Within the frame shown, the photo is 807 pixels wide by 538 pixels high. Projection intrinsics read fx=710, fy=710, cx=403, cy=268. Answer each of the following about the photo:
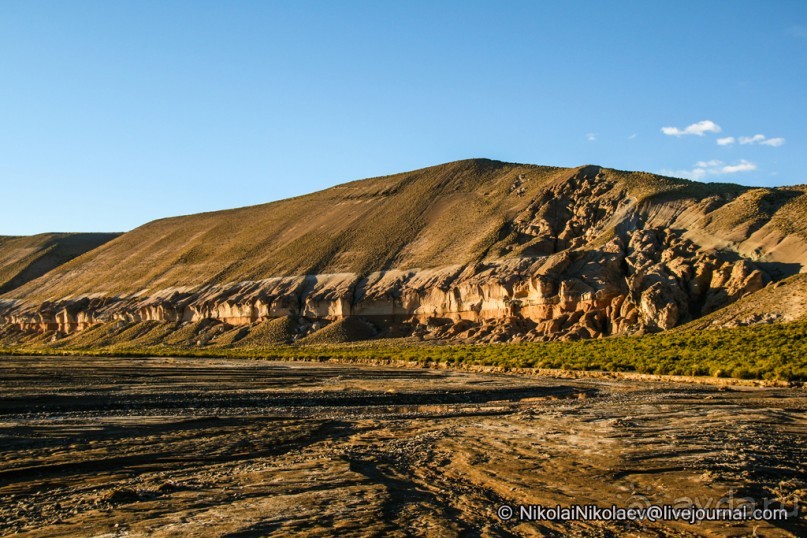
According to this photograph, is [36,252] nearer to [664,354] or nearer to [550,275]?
[550,275]

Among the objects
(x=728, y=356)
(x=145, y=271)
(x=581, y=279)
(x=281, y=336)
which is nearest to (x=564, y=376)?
(x=728, y=356)

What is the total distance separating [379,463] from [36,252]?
15532 centimetres

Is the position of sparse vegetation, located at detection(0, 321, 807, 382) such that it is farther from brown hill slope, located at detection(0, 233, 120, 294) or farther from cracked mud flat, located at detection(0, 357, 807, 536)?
brown hill slope, located at detection(0, 233, 120, 294)

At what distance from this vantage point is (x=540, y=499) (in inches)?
343

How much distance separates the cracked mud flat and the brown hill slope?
130 metres

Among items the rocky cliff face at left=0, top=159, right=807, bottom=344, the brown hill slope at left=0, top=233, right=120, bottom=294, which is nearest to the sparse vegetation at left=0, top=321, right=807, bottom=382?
the rocky cliff face at left=0, top=159, right=807, bottom=344

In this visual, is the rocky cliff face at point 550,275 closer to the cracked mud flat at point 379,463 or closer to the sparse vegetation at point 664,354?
the sparse vegetation at point 664,354

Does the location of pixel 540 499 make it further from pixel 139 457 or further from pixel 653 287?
pixel 653 287

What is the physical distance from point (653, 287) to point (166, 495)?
46.9 metres

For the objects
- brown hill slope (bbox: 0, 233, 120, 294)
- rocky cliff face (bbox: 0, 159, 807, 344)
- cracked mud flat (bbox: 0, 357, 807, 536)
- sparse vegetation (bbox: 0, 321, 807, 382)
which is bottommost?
sparse vegetation (bbox: 0, 321, 807, 382)

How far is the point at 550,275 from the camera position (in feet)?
194

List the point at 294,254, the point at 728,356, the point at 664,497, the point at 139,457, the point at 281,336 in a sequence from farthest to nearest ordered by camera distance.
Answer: the point at 294,254 < the point at 281,336 < the point at 728,356 < the point at 139,457 < the point at 664,497

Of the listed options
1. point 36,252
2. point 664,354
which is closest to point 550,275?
point 664,354

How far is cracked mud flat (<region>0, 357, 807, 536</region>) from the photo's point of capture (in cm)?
779
